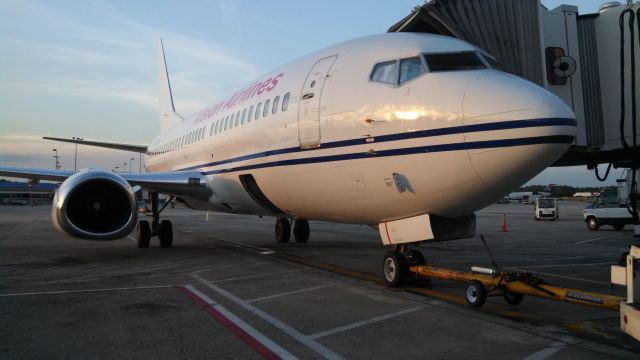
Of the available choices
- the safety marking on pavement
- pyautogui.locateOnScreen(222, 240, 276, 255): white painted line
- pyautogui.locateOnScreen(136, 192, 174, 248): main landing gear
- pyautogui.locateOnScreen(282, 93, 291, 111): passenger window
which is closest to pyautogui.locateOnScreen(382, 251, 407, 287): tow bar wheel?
pyautogui.locateOnScreen(282, 93, 291, 111): passenger window

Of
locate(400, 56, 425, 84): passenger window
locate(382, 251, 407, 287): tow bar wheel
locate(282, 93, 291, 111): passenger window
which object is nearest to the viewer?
locate(400, 56, 425, 84): passenger window

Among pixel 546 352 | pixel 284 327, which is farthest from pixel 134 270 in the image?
pixel 546 352

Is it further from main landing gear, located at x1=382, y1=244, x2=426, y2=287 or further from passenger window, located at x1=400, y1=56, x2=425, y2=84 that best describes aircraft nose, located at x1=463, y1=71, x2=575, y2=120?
main landing gear, located at x1=382, y1=244, x2=426, y2=287

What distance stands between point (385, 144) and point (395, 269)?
1934 millimetres

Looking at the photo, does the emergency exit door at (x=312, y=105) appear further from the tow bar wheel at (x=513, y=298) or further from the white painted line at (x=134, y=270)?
the white painted line at (x=134, y=270)

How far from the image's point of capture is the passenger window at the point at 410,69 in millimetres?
6773

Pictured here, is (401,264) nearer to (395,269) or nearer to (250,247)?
(395,269)

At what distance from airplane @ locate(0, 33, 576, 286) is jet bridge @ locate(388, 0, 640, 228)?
9.02 feet

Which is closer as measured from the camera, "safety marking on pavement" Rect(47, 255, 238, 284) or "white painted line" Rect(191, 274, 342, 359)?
"white painted line" Rect(191, 274, 342, 359)

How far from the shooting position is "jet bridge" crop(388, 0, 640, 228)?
875 cm

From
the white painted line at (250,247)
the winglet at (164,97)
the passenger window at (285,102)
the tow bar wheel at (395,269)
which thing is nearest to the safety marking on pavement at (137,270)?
the white painted line at (250,247)

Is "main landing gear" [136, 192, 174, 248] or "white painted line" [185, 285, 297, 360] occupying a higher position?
"main landing gear" [136, 192, 174, 248]

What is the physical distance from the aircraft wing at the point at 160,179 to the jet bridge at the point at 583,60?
718 centimetres

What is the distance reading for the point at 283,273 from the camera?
31.0ft
